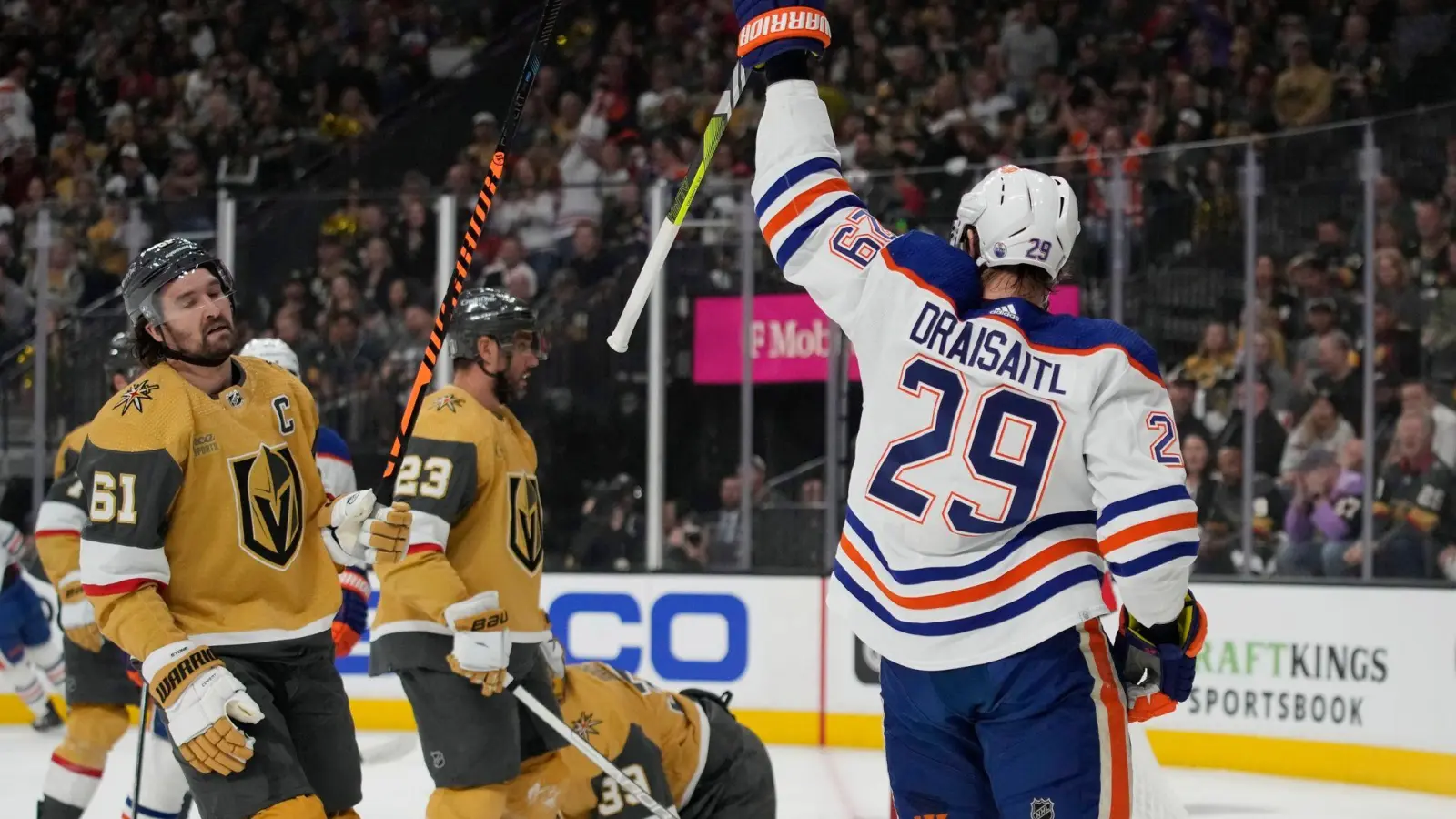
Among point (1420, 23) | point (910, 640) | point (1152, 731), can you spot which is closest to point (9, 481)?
point (1152, 731)

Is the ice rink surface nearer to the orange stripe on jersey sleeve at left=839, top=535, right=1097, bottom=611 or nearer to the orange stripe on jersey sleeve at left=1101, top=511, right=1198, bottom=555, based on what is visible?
the orange stripe on jersey sleeve at left=839, top=535, right=1097, bottom=611

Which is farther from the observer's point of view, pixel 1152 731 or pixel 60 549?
pixel 1152 731

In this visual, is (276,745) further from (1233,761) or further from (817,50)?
(1233,761)

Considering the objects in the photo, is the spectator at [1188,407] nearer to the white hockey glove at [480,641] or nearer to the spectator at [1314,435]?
the spectator at [1314,435]

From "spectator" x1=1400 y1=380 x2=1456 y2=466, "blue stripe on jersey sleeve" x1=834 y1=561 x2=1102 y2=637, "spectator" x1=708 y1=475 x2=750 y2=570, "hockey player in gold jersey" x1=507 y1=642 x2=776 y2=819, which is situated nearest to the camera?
"blue stripe on jersey sleeve" x1=834 y1=561 x2=1102 y2=637

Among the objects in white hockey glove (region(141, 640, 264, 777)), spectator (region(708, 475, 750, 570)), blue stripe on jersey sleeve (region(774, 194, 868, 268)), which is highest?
blue stripe on jersey sleeve (region(774, 194, 868, 268))

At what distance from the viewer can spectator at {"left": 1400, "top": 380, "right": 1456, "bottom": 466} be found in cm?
652

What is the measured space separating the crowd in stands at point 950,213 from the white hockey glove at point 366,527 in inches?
174

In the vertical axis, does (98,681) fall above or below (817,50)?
below

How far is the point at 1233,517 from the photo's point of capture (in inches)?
278

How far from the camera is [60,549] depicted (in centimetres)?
505

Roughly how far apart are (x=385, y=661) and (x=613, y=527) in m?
3.62

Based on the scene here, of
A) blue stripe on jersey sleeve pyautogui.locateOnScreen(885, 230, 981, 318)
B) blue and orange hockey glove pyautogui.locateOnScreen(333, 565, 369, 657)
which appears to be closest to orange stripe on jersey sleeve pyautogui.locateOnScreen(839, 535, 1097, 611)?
blue stripe on jersey sleeve pyautogui.locateOnScreen(885, 230, 981, 318)

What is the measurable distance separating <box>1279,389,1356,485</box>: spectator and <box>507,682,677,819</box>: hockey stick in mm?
3770
